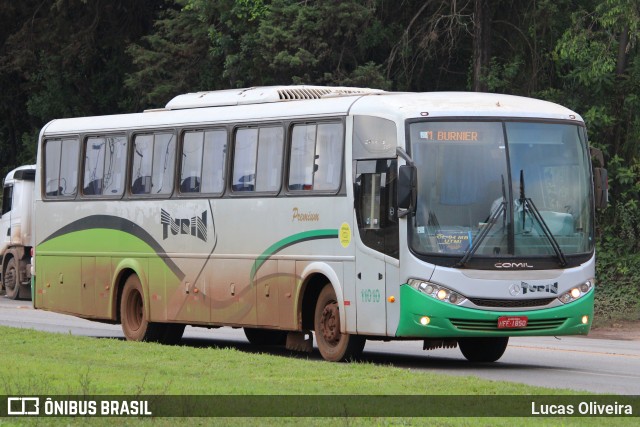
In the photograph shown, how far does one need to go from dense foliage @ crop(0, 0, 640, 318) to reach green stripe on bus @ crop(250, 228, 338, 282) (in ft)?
37.7

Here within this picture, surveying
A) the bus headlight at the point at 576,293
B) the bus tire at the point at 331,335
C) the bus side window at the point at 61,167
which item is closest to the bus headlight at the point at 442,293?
the bus headlight at the point at 576,293

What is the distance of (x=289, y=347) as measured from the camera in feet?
65.3

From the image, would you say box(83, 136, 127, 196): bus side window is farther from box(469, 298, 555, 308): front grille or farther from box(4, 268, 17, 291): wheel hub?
box(4, 268, 17, 291): wheel hub

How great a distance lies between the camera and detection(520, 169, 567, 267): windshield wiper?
696 inches

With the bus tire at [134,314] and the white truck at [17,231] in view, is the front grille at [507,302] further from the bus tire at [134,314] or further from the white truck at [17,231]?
the white truck at [17,231]

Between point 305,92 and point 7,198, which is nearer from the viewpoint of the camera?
point 305,92

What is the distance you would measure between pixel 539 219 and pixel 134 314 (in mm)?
7495

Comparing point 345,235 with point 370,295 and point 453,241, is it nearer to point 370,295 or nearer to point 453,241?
point 370,295

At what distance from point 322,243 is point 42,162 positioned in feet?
24.8

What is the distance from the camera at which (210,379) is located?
15.0 m

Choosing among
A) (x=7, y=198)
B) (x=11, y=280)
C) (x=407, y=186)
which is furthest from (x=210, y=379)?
(x=11, y=280)

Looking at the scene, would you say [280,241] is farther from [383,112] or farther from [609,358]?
[609,358]

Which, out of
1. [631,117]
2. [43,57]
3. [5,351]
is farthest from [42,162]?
[43,57]

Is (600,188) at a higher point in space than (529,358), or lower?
higher
